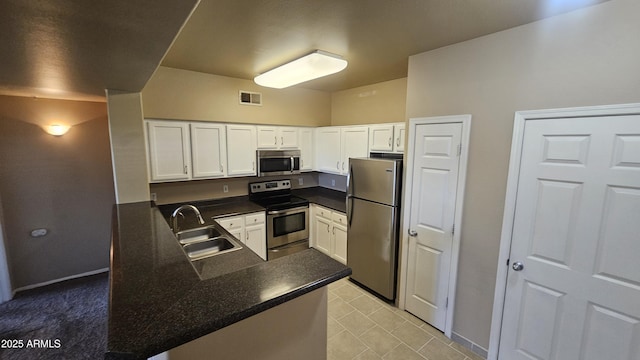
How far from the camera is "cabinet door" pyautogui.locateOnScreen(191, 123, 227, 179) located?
334cm

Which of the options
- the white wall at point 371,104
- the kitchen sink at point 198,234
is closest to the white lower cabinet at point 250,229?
the kitchen sink at point 198,234

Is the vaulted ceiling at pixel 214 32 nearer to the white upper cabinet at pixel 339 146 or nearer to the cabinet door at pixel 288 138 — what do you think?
the white upper cabinet at pixel 339 146

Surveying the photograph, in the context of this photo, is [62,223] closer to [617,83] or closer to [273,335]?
[273,335]

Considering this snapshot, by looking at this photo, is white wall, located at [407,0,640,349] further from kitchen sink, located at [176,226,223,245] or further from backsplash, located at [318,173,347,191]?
kitchen sink, located at [176,226,223,245]

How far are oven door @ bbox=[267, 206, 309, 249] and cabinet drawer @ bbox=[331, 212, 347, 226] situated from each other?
50 centimetres

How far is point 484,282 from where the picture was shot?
87.5 inches

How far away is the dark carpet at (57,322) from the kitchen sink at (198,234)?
3.24 feet

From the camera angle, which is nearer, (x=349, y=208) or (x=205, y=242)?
(x=205, y=242)

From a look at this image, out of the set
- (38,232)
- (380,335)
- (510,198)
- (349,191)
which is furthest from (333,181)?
(38,232)

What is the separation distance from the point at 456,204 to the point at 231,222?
8.57 ft

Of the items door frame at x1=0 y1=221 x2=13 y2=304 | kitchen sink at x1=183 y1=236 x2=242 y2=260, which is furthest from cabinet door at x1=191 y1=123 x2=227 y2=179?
door frame at x1=0 y1=221 x2=13 y2=304

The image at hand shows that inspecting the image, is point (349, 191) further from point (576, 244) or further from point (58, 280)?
point (58, 280)

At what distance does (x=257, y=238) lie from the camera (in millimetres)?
3625

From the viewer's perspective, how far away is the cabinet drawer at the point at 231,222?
3.30 m
